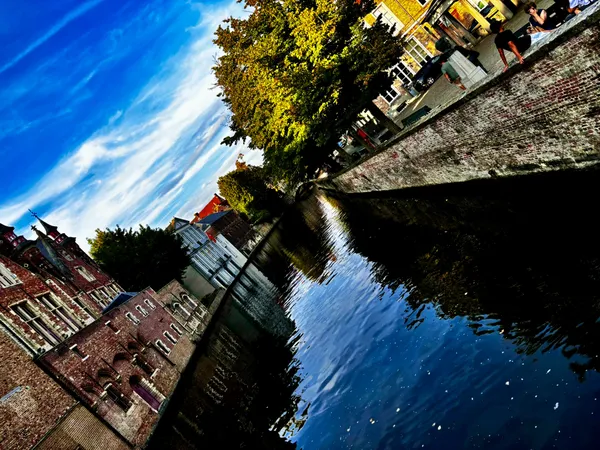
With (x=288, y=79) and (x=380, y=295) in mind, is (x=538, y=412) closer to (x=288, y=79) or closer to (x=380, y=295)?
(x=380, y=295)

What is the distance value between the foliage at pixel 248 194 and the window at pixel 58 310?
4933 centimetres

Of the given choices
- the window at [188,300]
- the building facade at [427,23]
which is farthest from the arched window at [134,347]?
the building facade at [427,23]

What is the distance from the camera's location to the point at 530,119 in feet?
35.6

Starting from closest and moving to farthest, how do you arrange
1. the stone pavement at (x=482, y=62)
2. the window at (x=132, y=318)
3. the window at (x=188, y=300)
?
the stone pavement at (x=482, y=62) → the window at (x=132, y=318) → the window at (x=188, y=300)

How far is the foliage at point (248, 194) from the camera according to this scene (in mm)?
70938

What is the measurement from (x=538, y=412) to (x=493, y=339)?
6.66 ft

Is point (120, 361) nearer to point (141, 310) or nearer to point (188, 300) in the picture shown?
point (141, 310)

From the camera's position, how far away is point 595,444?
456 cm

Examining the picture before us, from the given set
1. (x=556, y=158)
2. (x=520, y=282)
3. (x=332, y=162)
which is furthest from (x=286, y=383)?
(x=332, y=162)

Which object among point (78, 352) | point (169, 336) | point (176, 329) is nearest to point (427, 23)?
point (176, 329)

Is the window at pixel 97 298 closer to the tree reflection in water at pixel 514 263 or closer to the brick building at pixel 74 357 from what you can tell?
the brick building at pixel 74 357

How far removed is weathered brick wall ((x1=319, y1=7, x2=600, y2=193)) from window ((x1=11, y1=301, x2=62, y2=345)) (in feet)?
65.7

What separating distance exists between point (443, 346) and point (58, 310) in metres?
21.7

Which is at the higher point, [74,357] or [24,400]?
[74,357]
